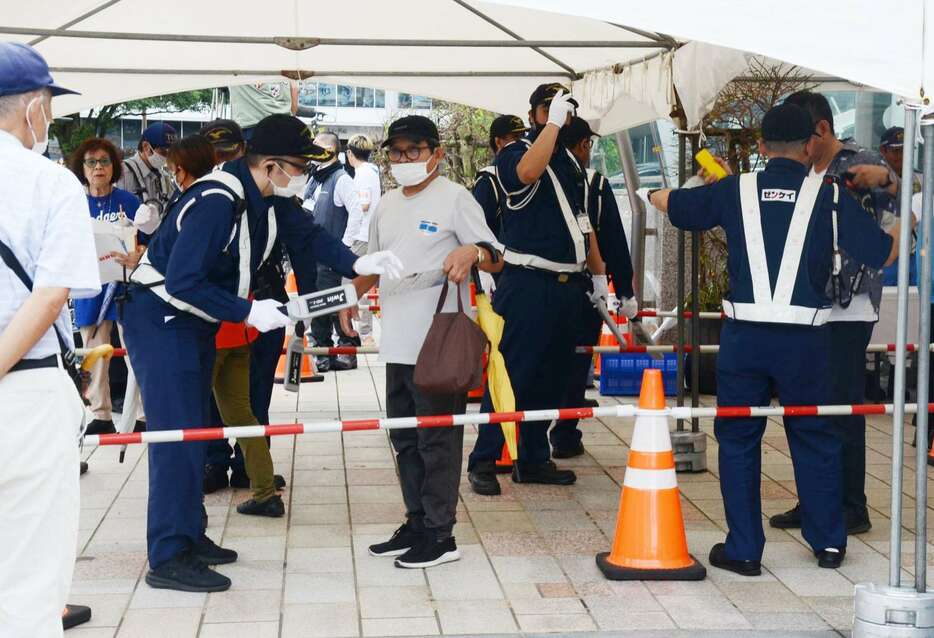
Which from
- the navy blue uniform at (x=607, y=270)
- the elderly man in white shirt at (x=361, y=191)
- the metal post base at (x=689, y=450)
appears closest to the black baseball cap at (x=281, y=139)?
the navy blue uniform at (x=607, y=270)

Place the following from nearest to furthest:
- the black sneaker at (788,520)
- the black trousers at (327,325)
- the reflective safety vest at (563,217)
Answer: the black sneaker at (788,520) < the reflective safety vest at (563,217) < the black trousers at (327,325)

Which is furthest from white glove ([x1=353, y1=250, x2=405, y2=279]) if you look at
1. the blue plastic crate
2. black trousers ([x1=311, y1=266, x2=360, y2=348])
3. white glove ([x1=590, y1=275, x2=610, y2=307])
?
black trousers ([x1=311, y1=266, x2=360, y2=348])

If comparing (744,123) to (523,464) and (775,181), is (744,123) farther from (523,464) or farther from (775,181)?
(775,181)

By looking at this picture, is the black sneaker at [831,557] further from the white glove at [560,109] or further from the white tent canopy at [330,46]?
the white tent canopy at [330,46]

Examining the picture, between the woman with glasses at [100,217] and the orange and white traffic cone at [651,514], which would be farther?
the woman with glasses at [100,217]

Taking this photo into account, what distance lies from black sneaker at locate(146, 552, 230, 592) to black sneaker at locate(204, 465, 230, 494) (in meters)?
1.71

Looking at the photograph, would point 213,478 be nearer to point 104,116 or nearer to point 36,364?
point 36,364

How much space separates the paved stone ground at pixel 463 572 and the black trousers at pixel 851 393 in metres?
0.21

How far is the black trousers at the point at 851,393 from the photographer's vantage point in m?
5.98

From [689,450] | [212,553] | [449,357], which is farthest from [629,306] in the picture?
[212,553]

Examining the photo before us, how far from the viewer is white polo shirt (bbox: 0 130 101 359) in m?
3.21

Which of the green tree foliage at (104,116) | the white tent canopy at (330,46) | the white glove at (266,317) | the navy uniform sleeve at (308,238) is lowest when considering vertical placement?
the white glove at (266,317)

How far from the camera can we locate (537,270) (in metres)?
6.84

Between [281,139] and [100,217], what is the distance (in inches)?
123
